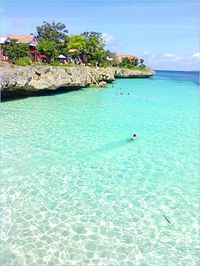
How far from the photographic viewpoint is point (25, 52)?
35.4 m

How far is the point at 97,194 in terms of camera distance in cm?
1012

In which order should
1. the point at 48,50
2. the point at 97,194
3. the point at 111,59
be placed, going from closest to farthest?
1. the point at 97,194
2. the point at 48,50
3. the point at 111,59

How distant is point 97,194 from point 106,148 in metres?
4.91

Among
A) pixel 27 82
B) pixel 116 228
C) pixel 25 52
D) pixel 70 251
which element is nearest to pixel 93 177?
pixel 116 228

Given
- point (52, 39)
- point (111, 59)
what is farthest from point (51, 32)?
point (111, 59)

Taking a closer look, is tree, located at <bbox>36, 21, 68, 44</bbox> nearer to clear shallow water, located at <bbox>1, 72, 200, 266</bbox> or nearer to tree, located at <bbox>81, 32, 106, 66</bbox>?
tree, located at <bbox>81, 32, 106, 66</bbox>

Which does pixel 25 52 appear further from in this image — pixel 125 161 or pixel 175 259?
pixel 175 259

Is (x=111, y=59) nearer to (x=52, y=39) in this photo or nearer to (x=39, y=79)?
(x=52, y=39)

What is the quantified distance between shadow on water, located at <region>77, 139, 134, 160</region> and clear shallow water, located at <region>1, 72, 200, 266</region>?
0.05 metres

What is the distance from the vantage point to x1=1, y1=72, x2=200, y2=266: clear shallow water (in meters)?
7.34

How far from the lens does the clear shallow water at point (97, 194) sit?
24.1 feet

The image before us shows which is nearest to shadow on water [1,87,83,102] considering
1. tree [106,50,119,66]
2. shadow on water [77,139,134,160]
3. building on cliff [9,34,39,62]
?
building on cliff [9,34,39,62]

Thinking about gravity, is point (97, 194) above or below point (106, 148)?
below

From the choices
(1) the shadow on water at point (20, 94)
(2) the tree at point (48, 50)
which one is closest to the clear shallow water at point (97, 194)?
(1) the shadow on water at point (20, 94)
